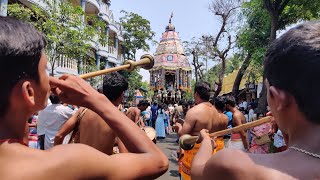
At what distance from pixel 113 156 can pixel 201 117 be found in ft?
10.8

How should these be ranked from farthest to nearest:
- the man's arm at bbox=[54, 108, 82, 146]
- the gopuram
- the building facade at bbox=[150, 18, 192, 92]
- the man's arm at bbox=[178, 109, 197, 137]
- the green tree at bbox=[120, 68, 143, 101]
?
the building facade at bbox=[150, 18, 192, 92] → the gopuram → the green tree at bbox=[120, 68, 143, 101] → the man's arm at bbox=[178, 109, 197, 137] → the man's arm at bbox=[54, 108, 82, 146]

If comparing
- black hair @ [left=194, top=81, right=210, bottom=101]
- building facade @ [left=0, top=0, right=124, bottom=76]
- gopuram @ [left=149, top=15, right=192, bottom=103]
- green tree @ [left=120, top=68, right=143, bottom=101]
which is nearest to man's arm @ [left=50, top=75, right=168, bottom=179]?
black hair @ [left=194, top=81, right=210, bottom=101]

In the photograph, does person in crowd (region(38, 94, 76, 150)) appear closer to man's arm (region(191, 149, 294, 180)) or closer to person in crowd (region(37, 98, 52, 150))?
person in crowd (region(37, 98, 52, 150))

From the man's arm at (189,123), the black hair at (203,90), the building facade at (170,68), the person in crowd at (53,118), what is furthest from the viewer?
the building facade at (170,68)

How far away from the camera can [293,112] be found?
1157mm

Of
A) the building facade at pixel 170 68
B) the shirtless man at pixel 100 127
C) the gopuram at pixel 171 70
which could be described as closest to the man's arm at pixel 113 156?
the shirtless man at pixel 100 127

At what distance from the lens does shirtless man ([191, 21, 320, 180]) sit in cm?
110

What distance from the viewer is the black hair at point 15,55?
1069 mm

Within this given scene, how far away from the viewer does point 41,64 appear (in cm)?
119

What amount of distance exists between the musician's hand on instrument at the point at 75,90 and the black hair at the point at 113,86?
2.02 metres

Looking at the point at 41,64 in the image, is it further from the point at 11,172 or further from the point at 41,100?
the point at 11,172

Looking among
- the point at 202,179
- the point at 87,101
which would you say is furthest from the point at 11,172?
the point at 202,179

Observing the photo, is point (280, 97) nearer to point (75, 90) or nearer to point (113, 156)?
point (113, 156)

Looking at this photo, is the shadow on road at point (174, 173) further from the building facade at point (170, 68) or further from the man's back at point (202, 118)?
the building facade at point (170, 68)
